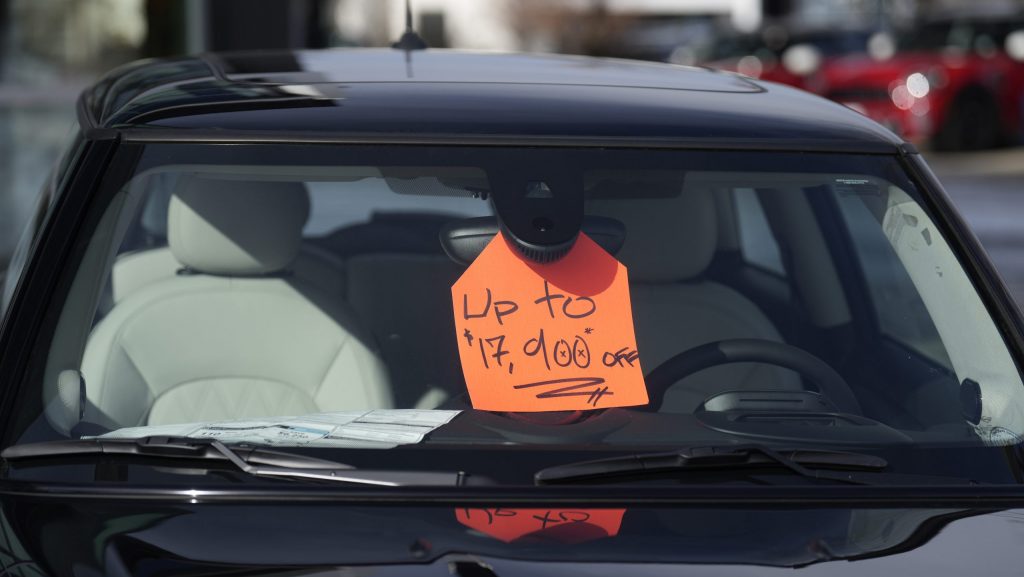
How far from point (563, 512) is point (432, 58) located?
1.30 meters

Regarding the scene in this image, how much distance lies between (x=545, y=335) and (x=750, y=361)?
45 centimetres

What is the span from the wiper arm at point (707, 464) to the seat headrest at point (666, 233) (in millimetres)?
386

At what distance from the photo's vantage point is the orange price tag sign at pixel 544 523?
1871mm

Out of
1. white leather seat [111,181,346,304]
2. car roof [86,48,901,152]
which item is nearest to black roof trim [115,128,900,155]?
car roof [86,48,901,152]

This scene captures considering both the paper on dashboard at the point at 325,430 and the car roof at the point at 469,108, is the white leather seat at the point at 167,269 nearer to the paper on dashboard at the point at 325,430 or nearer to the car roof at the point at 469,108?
the car roof at the point at 469,108

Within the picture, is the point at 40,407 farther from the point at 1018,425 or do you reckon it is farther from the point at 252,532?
the point at 1018,425

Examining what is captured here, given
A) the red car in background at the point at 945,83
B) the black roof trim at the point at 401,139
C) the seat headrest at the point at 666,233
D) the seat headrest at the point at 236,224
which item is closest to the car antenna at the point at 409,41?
the seat headrest at the point at 236,224

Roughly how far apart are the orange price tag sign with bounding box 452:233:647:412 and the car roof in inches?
8.6

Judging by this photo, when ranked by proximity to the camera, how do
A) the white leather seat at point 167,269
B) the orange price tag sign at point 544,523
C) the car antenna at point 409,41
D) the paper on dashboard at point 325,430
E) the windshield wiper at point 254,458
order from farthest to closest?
the car antenna at point 409,41, the white leather seat at point 167,269, the paper on dashboard at point 325,430, the windshield wiper at point 254,458, the orange price tag sign at point 544,523

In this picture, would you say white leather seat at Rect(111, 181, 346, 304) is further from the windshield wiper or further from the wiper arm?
the wiper arm

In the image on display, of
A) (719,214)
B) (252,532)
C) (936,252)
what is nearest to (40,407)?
(252,532)

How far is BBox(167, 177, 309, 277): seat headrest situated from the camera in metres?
2.51

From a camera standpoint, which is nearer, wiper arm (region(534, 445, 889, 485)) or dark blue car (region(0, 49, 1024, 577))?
dark blue car (region(0, 49, 1024, 577))

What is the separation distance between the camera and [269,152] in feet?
7.41
